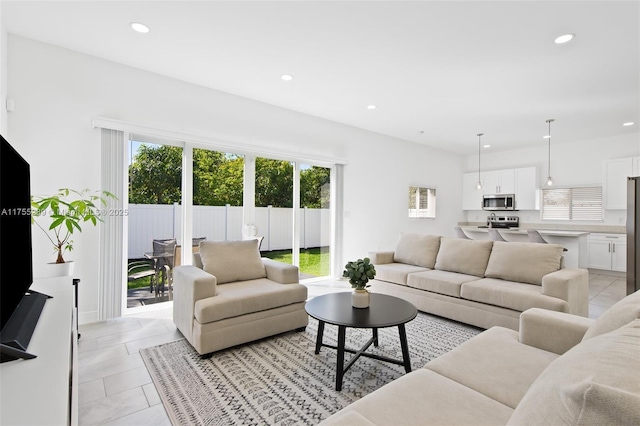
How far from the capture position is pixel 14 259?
1.40 meters

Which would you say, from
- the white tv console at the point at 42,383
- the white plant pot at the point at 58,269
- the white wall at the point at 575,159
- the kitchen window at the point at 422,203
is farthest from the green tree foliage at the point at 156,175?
the white wall at the point at 575,159

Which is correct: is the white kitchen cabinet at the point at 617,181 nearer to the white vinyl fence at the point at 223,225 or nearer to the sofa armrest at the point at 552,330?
the white vinyl fence at the point at 223,225

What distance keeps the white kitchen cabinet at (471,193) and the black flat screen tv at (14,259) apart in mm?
8376

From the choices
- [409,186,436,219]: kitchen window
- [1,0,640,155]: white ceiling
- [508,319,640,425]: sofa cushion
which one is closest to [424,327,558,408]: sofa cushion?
[508,319,640,425]: sofa cushion

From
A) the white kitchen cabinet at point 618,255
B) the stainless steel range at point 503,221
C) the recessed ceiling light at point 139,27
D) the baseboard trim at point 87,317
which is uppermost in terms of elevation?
the recessed ceiling light at point 139,27

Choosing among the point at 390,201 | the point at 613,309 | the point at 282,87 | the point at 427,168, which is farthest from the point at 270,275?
the point at 427,168

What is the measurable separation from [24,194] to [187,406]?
1.56 meters

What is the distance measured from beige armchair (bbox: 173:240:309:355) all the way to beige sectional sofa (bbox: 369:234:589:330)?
1443 mm

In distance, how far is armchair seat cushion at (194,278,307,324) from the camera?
8.03ft

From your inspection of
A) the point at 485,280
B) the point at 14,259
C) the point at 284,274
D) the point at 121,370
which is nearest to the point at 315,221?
the point at 284,274

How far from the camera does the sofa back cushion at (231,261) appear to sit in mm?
3096

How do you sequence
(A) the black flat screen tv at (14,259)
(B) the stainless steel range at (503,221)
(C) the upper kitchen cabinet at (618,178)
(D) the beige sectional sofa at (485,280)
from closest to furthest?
(A) the black flat screen tv at (14,259)
(D) the beige sectional sofa at (485,280)
(C) the upper kitchen cabinet at (618,178)
(B) the stainless steel range at (503,221)

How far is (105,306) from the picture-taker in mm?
3248

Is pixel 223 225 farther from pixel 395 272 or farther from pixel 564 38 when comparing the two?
pixel 564 38
